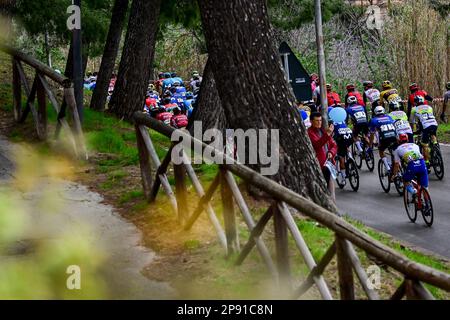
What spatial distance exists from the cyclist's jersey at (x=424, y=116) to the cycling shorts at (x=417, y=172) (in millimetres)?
4215

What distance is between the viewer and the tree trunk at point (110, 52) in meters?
17.4

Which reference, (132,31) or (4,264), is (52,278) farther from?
(132,31)

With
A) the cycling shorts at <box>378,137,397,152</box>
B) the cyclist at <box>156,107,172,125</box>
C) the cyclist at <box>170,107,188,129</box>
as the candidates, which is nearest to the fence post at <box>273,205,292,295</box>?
the cycling shorts at <box>378,137,397,152</box>

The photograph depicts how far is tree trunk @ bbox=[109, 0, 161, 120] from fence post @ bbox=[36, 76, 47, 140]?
12.2 feet

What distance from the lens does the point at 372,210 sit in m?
15.3

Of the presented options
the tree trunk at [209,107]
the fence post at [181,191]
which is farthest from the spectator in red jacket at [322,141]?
the fence post at [181,191]

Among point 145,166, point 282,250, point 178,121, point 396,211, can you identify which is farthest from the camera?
point 178,121

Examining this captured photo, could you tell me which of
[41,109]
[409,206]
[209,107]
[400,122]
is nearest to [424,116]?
[400,122]

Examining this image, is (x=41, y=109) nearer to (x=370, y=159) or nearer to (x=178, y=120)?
(x=178, y=120)

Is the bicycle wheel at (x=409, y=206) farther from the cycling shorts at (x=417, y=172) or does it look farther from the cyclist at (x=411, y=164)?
the cycling shorts at (x=417, y=172)

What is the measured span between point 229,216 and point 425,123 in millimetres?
11945

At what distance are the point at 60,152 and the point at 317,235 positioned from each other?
4985mm

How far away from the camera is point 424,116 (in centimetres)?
1845
